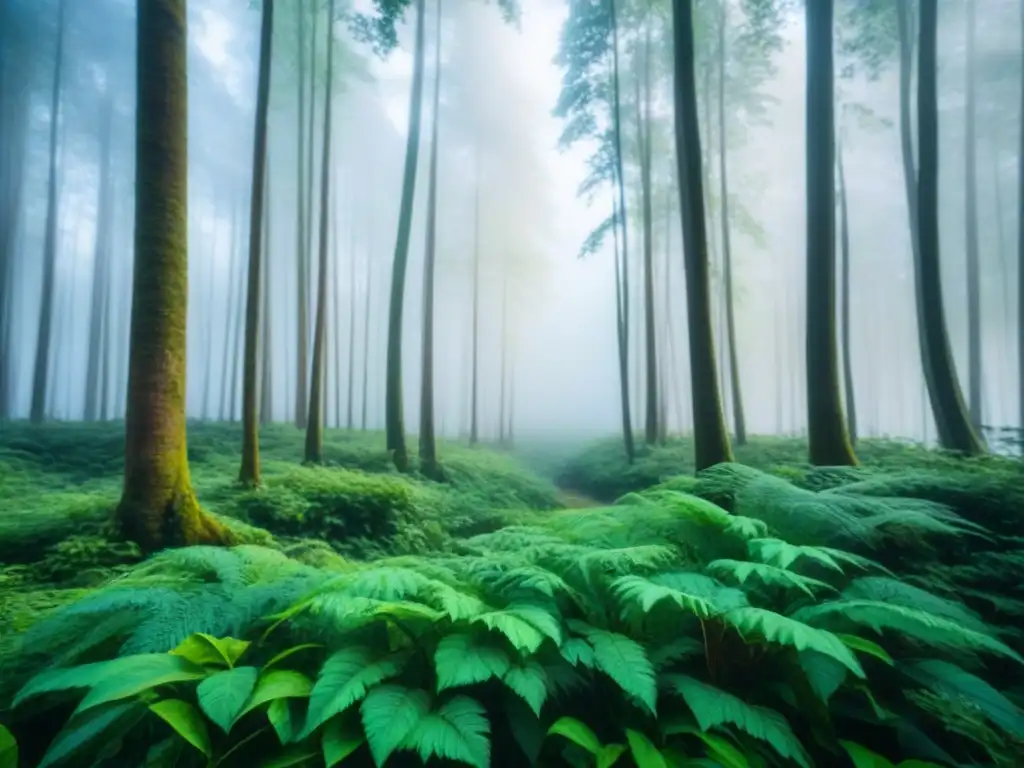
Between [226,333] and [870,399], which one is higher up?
[226,333]

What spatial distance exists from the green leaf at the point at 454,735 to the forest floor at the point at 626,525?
0.27 m

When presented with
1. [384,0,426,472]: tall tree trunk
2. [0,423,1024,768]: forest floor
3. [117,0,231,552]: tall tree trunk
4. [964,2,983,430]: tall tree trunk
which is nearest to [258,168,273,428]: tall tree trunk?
[384,0,426,472]: tall tree trunk

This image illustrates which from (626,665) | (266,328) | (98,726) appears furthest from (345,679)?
(266,328)

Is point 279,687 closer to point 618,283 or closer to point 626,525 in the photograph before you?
point 626,525

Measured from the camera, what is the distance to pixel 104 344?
10.5 meters

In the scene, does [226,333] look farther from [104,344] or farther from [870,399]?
[870,399]

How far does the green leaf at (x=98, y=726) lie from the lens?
4.65ft

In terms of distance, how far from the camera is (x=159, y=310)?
3.52m

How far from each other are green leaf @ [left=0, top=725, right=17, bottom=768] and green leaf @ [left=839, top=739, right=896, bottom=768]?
2.63 metres

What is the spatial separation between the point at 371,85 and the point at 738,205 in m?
8.85

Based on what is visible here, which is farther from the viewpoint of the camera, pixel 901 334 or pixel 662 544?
pixel 901 334

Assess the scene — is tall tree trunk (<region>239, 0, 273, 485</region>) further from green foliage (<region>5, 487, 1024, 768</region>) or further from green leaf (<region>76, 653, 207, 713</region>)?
green leaf (<region>76, 653, 207, 713</region>)

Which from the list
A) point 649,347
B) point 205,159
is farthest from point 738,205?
point 205,159

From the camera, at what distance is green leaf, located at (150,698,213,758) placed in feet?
4.47
